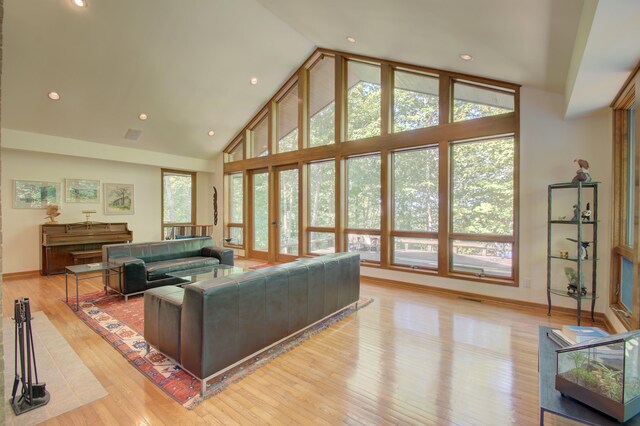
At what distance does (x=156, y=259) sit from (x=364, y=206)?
12.0 feet

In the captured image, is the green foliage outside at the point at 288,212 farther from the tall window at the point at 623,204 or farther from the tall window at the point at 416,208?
the tall window at the point at 623,204

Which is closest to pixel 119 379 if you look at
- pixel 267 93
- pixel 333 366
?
pixel 333 366

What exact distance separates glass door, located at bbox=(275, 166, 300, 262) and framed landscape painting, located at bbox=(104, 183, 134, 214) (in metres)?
3.42

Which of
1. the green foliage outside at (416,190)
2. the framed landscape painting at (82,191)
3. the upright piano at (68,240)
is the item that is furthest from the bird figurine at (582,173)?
the framed landscape painting at (82,191)

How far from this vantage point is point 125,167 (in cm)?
713

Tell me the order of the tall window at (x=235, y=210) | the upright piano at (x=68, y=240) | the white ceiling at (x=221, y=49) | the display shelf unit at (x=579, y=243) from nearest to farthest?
the white ceiling at (x=221, y=49), the display shelf unit at (x=579, y=243), the upright piano at (x=68, y=240), the tall window at (x=235, y=210)

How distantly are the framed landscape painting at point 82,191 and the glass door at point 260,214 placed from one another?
10.9ft

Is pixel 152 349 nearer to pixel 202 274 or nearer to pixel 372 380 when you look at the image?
pixel 202 274

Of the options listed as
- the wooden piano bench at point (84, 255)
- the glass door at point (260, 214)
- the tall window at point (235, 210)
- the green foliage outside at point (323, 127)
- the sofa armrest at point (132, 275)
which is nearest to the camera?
the sofa armrest at point (132, 275)

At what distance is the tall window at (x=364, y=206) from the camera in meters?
5.60

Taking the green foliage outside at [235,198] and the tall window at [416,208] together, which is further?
the green foliage outside at [235,198]

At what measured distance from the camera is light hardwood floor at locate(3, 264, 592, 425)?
2037mm

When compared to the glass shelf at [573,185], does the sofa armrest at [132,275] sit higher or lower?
lower

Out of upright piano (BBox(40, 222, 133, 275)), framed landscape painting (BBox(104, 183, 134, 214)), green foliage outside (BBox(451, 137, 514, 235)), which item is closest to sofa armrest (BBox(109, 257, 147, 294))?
upright piano (BBox(40, 222, 133, 275))
